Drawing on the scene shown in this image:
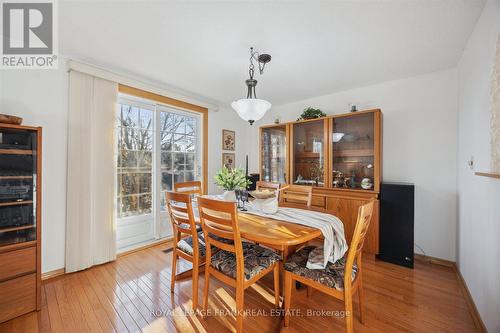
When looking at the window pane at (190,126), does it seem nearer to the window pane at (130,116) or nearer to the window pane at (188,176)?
the window pane at (188,176)

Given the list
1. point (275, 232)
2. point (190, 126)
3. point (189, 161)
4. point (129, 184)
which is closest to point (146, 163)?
point (129, 184)

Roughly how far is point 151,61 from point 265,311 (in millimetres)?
2714

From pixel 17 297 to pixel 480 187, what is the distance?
12.1 ft

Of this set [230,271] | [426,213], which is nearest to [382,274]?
[426,213]

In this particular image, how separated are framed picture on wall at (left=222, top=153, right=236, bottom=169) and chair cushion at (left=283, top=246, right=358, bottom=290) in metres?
2.62

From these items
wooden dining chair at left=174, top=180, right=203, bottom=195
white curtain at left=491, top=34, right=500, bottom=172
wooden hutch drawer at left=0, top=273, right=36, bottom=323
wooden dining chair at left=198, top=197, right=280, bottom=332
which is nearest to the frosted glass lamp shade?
wooden dining chair at left=198, top=197, right=280, bottom=332

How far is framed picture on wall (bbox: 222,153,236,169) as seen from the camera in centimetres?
396

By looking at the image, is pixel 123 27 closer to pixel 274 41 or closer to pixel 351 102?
pixel 274 41

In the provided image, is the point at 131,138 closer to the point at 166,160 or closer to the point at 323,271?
the point at 166,160

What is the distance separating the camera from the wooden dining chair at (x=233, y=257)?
135cm

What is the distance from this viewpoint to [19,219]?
1712 millimetres

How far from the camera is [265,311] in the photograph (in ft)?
5.47

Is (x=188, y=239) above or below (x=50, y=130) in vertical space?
below

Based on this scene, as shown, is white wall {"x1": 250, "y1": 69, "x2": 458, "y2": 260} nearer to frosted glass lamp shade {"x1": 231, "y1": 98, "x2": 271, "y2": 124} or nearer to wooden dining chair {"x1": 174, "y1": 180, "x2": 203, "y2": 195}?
frosted glass lamp shade {"x1": 231, "y1": 98, "x2": 271, "y2": 124}
